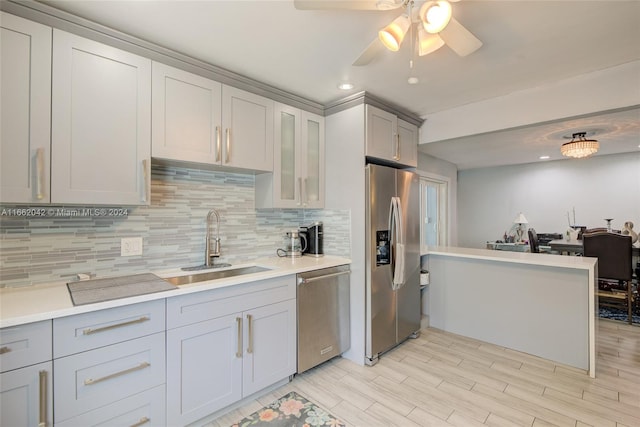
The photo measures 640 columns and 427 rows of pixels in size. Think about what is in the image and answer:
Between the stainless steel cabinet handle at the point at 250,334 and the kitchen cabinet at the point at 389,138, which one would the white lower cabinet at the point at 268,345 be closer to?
the stainless steel cabinet handle at the point at 250,334

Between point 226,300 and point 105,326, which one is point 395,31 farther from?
point 105,326

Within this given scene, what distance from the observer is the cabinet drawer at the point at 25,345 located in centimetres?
118

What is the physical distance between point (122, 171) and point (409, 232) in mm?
2477

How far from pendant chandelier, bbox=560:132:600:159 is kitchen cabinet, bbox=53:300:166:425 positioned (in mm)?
4550

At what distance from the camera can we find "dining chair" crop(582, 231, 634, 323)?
11.9 feet

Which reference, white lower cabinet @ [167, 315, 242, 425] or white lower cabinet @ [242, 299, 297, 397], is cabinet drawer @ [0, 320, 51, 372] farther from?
white lower cabinet @ [242, 299, 297, 397]

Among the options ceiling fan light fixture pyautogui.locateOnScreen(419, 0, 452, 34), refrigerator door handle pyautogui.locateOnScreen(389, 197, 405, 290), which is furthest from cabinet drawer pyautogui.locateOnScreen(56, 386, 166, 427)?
ceiling fan light fixture pyautogui.locateOnScreen(419, 0, 452, 34)

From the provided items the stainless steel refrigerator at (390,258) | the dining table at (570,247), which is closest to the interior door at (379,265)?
the stainless steel refrigerator at (390,258)

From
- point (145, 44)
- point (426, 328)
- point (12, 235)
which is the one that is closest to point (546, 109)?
point (426, 328)

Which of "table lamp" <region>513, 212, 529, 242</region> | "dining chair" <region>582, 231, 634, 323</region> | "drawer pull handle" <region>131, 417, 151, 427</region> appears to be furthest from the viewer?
"table lamp" <region>513, 212, 529, 242</region>

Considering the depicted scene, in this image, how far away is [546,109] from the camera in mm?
2545

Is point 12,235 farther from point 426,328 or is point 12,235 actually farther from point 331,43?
point 426,328

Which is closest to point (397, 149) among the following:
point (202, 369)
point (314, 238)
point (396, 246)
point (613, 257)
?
point (396, 246)

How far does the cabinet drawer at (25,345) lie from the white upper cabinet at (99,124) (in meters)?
0.66
